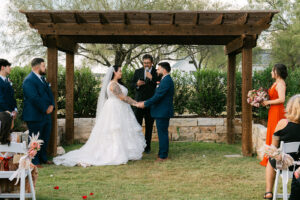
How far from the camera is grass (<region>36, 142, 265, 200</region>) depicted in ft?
15.5

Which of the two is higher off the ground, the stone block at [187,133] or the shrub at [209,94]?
the shrub at [209,94]

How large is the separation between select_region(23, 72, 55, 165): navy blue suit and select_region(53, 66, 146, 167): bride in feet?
2.80

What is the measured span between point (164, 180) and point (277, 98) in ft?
8.79

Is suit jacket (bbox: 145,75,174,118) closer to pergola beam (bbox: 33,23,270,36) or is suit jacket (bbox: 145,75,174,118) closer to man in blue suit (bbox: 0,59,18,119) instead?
pergola beam (bbox: 33,23,270,36)

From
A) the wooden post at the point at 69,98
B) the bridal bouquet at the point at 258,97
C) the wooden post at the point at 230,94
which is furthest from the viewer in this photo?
the wooden post at the point at 230,94

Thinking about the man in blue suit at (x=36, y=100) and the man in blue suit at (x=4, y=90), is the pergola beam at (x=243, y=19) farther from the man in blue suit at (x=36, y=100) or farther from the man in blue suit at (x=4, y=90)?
the man in blue suit at (x=4, y=90)

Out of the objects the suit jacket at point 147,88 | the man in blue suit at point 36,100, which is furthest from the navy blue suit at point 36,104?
the suit jacket at point 147,88

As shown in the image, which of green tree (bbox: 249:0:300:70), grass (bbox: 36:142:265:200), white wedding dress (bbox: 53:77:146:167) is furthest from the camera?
green tree (bbox: 249:0:300:70)

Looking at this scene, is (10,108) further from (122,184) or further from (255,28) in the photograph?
(255,28)

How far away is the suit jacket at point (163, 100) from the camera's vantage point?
6.74 metres

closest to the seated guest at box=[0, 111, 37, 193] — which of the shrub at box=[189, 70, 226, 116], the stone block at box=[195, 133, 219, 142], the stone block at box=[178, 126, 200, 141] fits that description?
the stone block at box=[178, 126, 200, 141]

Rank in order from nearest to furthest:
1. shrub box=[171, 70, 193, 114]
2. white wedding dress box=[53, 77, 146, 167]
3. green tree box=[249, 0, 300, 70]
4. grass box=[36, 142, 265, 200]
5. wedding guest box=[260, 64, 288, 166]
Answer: grass box=[36, 142, 265, 200] < wedding guest box=[260, 64, 288, 166] < white wedding dress box=[53, 77, 146, 167] < shrub box=[171, 70, 193, 114] < green tree box=[249, 0, 300, 70]

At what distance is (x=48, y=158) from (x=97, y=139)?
1.17 meters

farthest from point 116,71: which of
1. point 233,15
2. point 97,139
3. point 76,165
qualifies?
point 233,15
